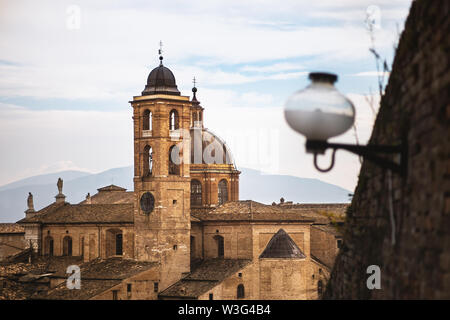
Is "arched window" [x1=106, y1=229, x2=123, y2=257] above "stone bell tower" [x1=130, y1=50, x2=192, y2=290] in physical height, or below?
below

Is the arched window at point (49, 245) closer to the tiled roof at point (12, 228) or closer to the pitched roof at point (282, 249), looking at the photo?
the tiled roof at point (12, 228)

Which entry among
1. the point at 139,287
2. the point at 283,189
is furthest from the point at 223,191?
the point at 283,189

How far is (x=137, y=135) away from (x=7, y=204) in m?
112

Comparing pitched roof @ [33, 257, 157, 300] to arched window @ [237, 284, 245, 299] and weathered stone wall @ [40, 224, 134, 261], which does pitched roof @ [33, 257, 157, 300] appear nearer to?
weathered stone wall @ [40, 224, 134, 261]

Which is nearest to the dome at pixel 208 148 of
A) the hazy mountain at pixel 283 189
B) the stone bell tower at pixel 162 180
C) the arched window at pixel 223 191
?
the arched window at pixel 223 191

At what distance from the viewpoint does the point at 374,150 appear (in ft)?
18.4

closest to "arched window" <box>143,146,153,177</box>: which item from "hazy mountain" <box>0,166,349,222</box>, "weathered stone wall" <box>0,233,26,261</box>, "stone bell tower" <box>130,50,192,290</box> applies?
"stone bell tower" <box>130,50,192,290</box>

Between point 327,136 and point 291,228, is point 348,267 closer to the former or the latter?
point 327,136

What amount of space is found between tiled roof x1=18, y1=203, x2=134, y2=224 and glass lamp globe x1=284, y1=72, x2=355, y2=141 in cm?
4899

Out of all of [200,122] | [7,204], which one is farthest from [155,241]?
[7,204]

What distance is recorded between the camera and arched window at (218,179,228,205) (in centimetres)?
6109

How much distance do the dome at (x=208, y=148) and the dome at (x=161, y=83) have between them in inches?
345

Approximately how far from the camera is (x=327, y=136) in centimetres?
541

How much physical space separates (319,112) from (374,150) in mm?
548
